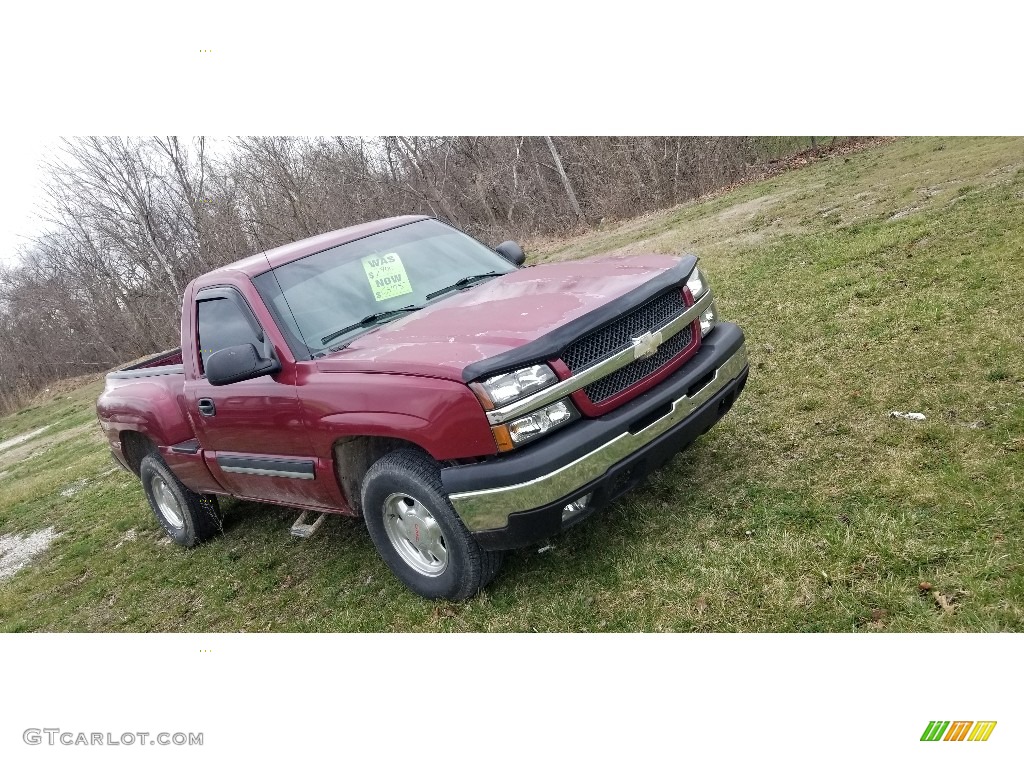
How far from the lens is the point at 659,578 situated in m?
3.21

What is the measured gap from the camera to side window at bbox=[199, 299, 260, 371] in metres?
4.09

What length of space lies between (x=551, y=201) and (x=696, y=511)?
756 inches

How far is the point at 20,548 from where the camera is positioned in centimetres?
732

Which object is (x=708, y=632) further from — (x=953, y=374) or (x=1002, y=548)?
(x=953, y=374)

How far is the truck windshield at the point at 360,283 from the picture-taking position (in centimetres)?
383

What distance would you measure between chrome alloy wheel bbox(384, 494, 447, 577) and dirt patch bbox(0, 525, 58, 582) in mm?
5134

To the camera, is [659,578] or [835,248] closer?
[659,578]

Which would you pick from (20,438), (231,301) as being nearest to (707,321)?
(231,301)

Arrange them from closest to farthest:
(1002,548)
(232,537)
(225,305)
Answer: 1. (1002,548)
2. (225,305)
3. (232,537)

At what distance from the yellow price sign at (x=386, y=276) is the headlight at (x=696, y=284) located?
5.31 ft

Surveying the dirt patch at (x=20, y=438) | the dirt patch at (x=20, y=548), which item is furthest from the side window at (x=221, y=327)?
the dirt patch at (x=20, y=438)

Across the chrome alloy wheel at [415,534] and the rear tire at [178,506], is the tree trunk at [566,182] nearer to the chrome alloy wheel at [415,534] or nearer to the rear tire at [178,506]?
the rear tire at [178,506]

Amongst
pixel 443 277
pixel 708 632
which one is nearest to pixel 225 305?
pixel 443 277
